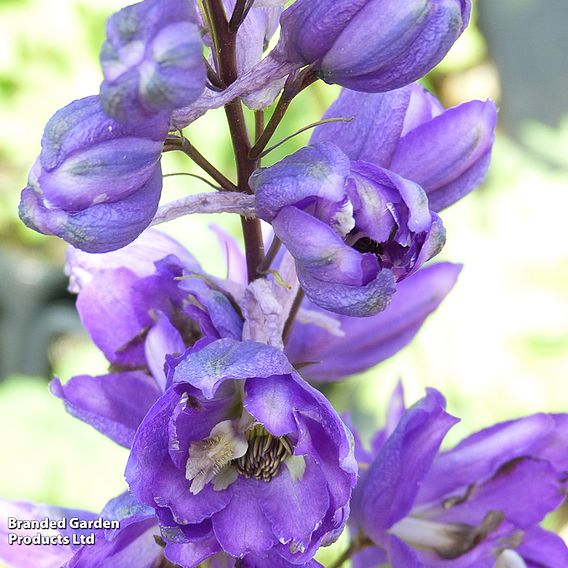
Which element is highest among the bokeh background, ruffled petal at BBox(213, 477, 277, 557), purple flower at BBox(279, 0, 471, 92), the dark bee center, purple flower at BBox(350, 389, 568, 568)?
purple flower at BBox(279, 0, 471, 92)

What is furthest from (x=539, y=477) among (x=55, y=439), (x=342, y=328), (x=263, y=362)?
(x=55, y=439)

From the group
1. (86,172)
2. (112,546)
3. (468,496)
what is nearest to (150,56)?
(86,172)

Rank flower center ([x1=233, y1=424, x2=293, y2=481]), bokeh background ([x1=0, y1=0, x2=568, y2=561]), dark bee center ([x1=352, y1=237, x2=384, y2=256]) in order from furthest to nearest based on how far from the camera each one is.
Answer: bokeh background ([x1=0, y1=0, x2=568, y2=561]) → flower center ([x1=233, y1=424, x2=293, y2=481]) → dark bee center ([x1=352, y1=237, x2=384, y2=256])

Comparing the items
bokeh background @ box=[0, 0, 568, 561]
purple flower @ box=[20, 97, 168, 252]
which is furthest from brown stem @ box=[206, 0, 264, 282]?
bokeh background @ box=[0, 0, 568, 561]

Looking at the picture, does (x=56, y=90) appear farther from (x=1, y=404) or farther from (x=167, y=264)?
(x=167, y=264)

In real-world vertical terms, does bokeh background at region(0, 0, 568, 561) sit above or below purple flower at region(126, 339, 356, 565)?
below

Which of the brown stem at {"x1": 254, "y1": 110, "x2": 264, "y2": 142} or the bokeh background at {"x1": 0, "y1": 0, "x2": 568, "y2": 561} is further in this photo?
the bokeh background at {"x1": 0, "y1": 0, "x2": 568, "y2": 561}

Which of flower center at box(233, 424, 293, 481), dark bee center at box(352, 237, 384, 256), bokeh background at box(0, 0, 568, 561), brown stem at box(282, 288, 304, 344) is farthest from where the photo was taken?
bokeh background at box(0, 0, 568, 561)

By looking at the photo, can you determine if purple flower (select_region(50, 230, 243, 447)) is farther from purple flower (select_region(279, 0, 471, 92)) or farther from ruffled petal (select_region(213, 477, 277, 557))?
purple flower (select_region(279, 0, 471, 92))
